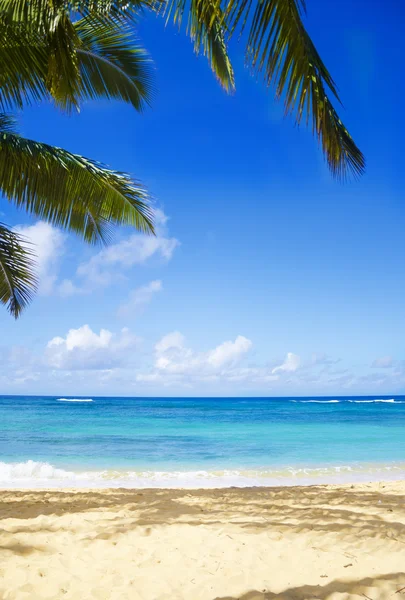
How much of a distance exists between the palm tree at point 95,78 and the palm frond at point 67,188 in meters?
0.01

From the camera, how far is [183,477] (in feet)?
35.0

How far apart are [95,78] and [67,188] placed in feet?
5.02

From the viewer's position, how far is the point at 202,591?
296 centimetres

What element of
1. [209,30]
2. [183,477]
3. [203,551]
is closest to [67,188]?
[209,30]

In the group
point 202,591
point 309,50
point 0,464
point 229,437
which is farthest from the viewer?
point 229,437

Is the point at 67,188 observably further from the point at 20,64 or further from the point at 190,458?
the point at 190,458

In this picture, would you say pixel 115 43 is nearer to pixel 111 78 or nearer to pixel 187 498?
pixel 111 78

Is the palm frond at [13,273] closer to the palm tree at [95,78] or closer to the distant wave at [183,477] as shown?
the palm tree at [95,78]

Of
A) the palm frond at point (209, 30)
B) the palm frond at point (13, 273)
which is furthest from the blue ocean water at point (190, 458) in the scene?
the palm frond at point (209, 30)

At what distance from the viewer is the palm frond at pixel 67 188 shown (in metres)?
5.55

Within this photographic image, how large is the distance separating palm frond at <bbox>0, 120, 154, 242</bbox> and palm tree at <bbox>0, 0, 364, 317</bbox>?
0.01 m

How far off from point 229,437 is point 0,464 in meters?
11.1

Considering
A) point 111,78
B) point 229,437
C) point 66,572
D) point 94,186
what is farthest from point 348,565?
point 229,437

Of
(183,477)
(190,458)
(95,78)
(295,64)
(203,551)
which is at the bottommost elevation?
(190,458)
